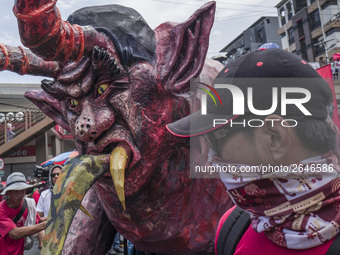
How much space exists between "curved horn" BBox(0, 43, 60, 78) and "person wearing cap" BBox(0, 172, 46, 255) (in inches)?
66.9

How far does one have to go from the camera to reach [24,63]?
198 cm

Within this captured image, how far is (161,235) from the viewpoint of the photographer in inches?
84.3

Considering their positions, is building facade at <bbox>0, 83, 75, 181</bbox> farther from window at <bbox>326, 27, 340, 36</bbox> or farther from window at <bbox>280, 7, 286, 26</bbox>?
window at <bbox>280, 7, 286, 26</bbox>

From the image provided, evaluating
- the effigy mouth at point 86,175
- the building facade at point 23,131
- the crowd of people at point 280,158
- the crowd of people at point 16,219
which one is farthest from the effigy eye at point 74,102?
the building facade at point 23,131

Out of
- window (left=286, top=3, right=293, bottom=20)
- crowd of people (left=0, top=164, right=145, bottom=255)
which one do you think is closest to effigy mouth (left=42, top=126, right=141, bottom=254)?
crowd of people (left=0, top=164, right=145, bottom=255)

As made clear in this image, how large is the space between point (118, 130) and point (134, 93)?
0.72 ft

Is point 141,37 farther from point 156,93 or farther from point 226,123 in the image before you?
point 226,123

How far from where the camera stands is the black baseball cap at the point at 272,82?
1052mm

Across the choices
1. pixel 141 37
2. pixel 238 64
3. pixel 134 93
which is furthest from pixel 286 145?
pixel 141 37

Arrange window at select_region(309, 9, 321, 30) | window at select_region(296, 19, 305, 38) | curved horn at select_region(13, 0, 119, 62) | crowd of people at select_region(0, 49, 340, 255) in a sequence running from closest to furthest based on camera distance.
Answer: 1. crowd of people at select_region(0, 49, 340, 255)
2. curved horn at select_region(13, 0, 119, 62)
3. window at select_region(309, 9, 321, 30)
4. window at select_region(296, 19, 305, 38)

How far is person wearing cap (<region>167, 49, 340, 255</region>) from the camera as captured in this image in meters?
0.98

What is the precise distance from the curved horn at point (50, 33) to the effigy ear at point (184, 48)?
418mm

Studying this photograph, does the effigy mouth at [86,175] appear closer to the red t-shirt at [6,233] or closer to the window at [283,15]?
the red t-shirt at [6,233]

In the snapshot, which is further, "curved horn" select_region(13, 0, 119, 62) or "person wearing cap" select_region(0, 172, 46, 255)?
"person wearing cap" select_region(0, 172, 46, 255)
